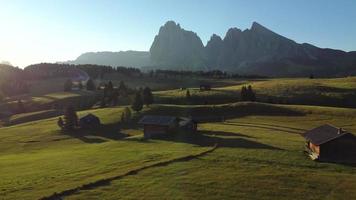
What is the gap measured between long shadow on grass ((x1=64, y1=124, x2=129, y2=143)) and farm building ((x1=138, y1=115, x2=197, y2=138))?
5186 millimetres

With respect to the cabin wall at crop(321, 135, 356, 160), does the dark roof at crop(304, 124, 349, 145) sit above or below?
above

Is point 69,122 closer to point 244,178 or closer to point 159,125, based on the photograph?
point 159,125

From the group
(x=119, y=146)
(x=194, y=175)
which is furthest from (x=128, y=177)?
(x=119, y=146)

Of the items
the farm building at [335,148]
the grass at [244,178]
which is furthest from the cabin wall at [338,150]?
the grass at [244,178]

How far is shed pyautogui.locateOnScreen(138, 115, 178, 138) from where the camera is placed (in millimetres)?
89562

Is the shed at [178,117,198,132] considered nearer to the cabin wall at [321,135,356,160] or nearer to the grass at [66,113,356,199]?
the grass at [66,113,356,199]

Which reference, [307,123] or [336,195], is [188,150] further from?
[307,123]

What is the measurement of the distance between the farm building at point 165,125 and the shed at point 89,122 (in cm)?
1808

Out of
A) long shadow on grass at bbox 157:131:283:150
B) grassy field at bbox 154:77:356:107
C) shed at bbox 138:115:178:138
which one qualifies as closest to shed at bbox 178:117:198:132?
shed at bbox 138:115:178:138

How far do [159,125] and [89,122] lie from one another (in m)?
22.5

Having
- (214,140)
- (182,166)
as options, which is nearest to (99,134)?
(214,140)

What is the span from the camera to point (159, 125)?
3573 inches

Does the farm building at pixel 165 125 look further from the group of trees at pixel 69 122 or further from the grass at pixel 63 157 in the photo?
the group of trees at pixel 69 122

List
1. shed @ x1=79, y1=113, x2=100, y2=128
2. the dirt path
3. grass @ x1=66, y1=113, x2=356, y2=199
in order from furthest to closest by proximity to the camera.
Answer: shed @ x1=79, y1=113, x2=100, y2=128 < grass @ x1=66, y1=113, x2=356, y2=199 < the dirt path
